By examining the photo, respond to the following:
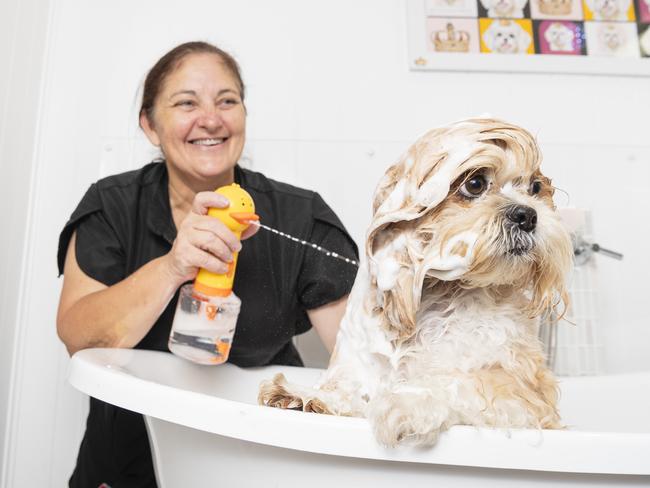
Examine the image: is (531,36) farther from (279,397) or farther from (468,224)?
(279,397)

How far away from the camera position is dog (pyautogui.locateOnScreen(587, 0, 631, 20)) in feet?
5.90

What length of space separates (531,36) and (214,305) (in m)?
1.34

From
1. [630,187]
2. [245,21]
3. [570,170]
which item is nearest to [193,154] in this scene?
[245,21]

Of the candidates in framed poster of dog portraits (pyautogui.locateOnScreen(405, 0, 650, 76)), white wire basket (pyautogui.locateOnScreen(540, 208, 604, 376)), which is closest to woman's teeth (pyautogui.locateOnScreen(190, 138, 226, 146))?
framed poster of dog portraits (pyautogui.locateOnScreen(405, 0, 650, 76))

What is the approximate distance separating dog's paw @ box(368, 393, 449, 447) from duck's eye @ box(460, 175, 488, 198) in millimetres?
286

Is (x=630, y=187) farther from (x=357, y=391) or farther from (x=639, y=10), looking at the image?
(x=357, y=391)

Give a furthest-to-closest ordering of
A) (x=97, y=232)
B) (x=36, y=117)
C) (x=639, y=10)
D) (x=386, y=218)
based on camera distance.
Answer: (x=639, y=10) → (x=36, y=117) → (x=97, y=232) → (x=386, y=218)

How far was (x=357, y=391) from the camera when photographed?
859mm

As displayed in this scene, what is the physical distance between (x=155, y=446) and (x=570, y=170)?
4.60ft

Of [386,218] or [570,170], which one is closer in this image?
[386,218]

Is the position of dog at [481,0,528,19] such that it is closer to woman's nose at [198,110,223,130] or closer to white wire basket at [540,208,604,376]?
white wire basket at [540,208,604,376]

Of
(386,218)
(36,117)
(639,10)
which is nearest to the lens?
(386,218)

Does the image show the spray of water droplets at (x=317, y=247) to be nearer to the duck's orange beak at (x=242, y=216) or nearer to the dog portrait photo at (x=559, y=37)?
the duck's orange beak at (x=242, y=216)

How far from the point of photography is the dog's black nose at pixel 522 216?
2.36 feet
